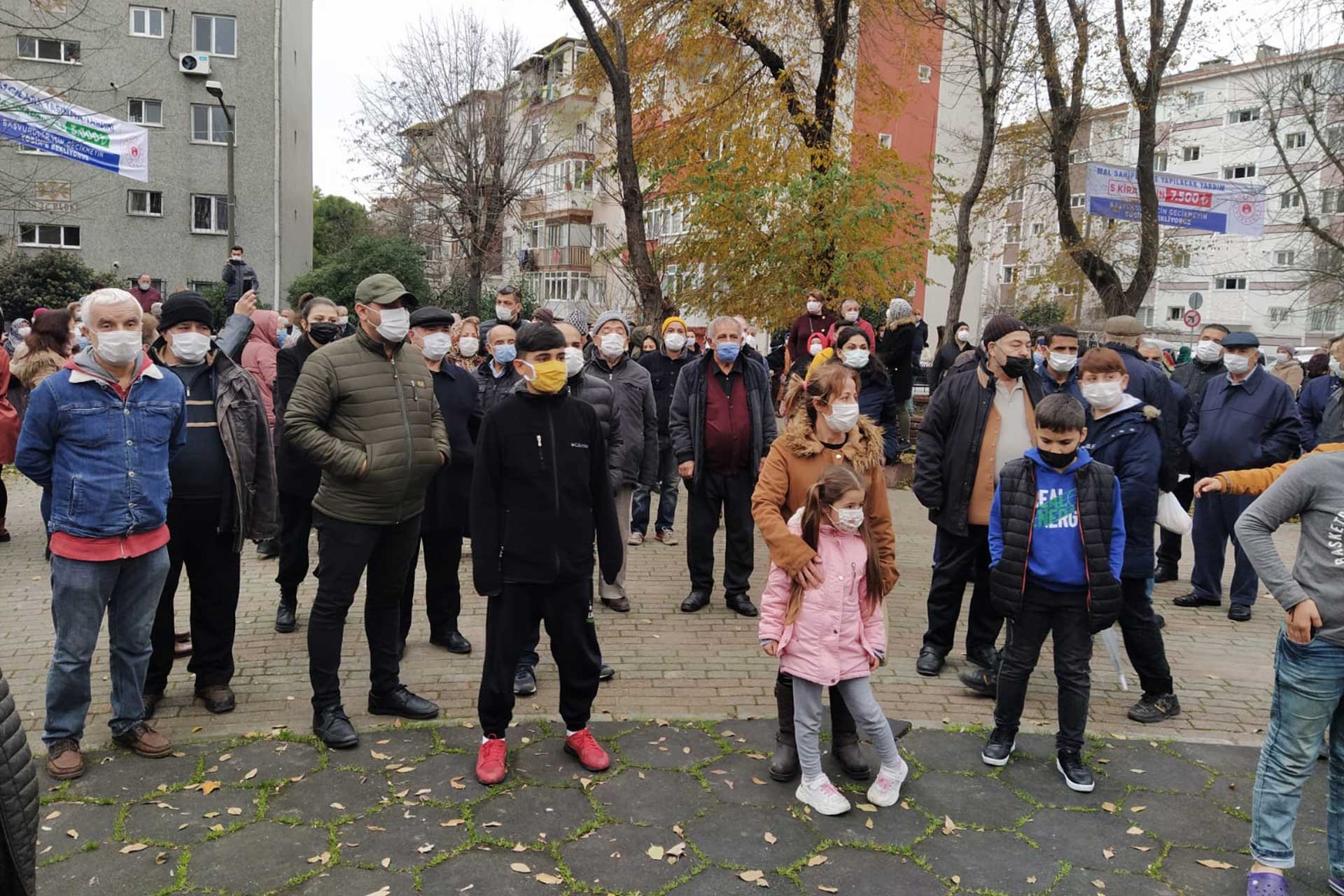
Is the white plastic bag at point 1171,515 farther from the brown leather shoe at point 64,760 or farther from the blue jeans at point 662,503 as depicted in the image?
the brown leather shoe at point 64,760

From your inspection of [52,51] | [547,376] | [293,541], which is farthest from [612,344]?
[52,51]

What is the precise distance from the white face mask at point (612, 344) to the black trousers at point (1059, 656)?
3936 millimetres

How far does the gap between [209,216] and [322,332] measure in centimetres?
3204

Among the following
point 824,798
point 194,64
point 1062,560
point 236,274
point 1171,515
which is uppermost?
point 194,64

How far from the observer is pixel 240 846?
3980mm

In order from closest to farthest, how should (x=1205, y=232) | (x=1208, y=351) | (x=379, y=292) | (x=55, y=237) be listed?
(x=379, y=292), (x=1208, y=351), (x=1205, y=232), (x=55, y=237)

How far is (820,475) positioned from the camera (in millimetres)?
4703

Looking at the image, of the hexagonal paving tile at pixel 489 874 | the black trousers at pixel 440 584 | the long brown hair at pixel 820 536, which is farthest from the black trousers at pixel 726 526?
the hexagonal paving tile at pixel 489 874

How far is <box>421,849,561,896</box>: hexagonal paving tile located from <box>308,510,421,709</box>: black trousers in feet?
4.67

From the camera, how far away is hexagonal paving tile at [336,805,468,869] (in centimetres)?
393

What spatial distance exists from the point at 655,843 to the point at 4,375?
6830mm

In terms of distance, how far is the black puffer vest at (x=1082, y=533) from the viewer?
15.2ft

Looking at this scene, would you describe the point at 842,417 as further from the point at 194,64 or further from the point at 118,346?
the point at 194,64

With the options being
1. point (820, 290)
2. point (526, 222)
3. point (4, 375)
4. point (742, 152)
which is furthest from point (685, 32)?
point (526, 222)
